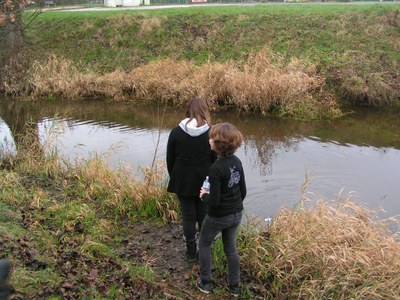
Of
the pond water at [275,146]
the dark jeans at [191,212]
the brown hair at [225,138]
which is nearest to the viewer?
the brown hair at [225,138]

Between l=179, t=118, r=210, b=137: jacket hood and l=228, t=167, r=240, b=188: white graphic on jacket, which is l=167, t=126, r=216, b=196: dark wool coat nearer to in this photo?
l=179, t=118, r=210, b=137: jacket hood

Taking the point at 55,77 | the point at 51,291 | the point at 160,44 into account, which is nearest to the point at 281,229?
the point at 51,291

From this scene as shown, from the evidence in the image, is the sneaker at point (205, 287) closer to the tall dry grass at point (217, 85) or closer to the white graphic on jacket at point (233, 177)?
the white graphic on jacket at point (233, 177)

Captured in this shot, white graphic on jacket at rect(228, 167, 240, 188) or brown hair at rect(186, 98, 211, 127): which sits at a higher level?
brown hair at rect(186, 98, 211, 127)

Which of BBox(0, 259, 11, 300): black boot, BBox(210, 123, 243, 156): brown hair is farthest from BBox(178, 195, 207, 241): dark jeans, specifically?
BBox(0, 259, 11, 300): black boot

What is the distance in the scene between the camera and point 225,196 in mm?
4383

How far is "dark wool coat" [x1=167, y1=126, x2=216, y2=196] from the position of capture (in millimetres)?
5016

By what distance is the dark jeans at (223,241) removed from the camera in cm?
451

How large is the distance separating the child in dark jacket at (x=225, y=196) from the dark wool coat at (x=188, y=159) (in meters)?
0.56

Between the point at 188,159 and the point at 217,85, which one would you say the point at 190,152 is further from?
the point at 217,85

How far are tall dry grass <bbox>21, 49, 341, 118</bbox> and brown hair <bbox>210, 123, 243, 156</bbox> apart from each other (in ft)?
32.4

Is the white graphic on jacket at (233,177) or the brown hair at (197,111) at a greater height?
the brown hair at (197,111)

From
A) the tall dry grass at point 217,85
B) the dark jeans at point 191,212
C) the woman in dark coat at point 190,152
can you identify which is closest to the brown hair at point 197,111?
the woman in dark coat at point 190,152

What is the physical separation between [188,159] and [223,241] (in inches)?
39.4
